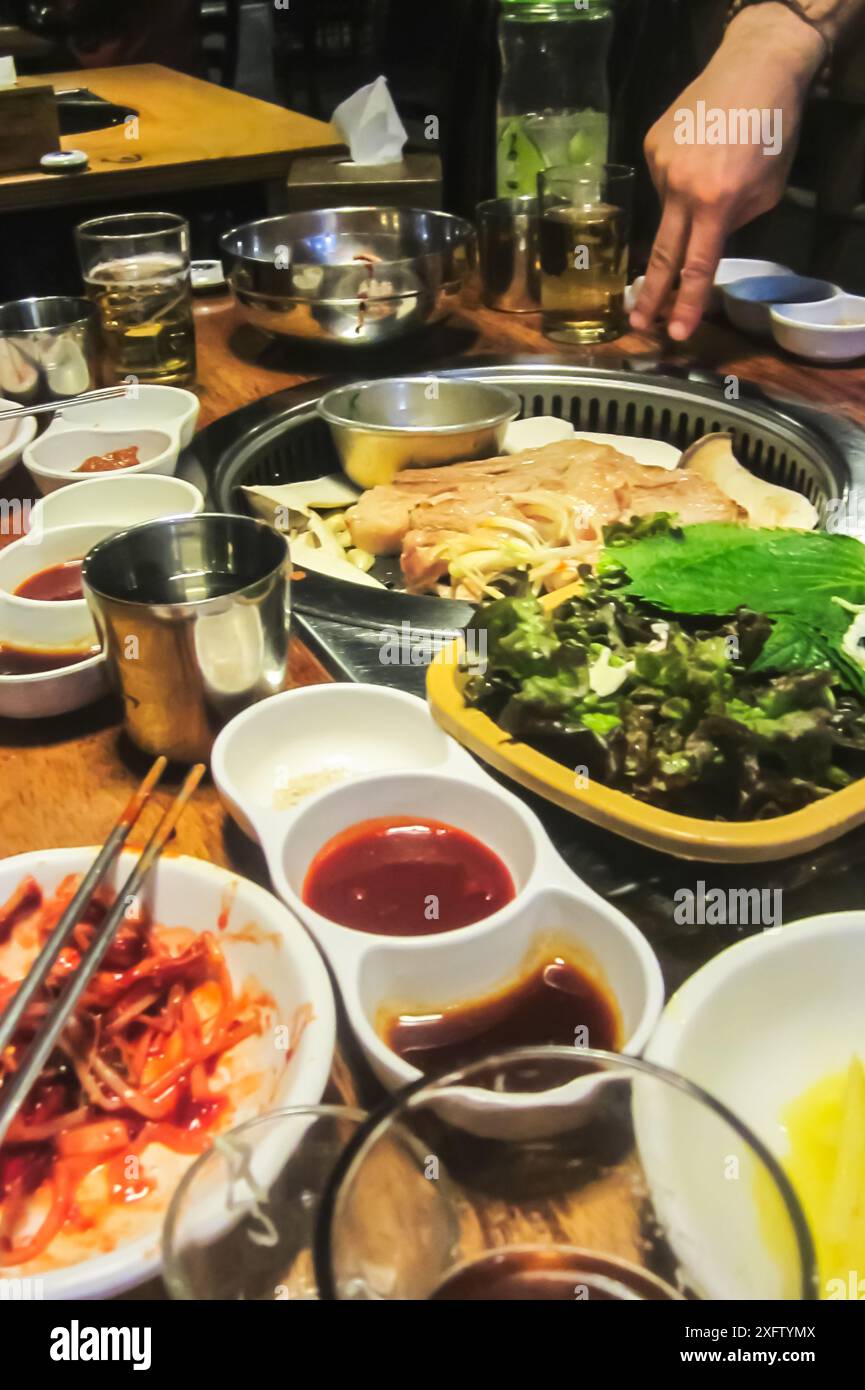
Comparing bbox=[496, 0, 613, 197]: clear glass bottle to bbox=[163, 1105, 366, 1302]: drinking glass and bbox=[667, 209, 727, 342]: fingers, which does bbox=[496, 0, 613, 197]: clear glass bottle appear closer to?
bbox=[667, 209, 727, 342]: fingers

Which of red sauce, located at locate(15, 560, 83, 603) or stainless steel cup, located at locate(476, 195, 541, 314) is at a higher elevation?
stainless steel cup, located at locate(476, 195, 541, 314)

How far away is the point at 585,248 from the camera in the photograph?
2.96m

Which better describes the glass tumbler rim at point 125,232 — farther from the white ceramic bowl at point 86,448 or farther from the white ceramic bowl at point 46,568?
the white ceramic bowl at point 46,568

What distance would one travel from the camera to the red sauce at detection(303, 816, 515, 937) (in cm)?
125

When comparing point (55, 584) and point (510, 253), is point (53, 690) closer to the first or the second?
point (55, 584)

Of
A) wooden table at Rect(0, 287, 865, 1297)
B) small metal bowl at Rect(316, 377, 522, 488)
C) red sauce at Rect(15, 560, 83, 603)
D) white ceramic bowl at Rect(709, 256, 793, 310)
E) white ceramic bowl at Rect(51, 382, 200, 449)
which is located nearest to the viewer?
wooden table at Rect(0, 287, 865, 1297)

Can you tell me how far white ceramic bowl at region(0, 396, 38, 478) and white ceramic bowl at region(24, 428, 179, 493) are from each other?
0.06 meters

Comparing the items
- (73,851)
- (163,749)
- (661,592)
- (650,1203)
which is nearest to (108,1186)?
(73,851)

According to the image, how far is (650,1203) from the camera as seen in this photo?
0.83 meters

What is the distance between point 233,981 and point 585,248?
246cm

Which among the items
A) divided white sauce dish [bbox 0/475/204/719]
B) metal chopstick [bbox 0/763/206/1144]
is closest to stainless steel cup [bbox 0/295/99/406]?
divided white sauce dish [bbox 0/475/204/719]

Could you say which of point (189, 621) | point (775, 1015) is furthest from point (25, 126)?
point (775, 1015)

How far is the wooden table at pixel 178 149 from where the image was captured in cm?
457

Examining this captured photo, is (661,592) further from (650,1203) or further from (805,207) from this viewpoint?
(805,207)
